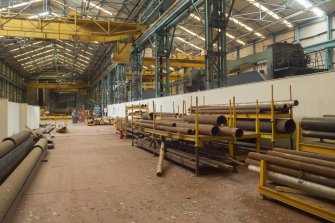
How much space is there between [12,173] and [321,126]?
16.2 ft

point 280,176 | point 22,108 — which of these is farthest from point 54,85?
point 280,176

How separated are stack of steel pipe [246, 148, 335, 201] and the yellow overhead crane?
464 inches

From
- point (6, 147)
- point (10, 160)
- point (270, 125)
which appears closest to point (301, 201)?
point (270, 125)

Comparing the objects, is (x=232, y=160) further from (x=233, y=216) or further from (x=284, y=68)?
(x=284, y=68)

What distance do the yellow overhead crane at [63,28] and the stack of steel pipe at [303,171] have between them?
464 inches

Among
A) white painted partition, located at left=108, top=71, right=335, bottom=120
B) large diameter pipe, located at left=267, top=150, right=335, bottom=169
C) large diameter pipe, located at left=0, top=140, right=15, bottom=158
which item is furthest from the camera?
white painted partition, located at left=108, top=71, right=335, bottom=120

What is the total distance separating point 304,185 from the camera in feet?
9.92

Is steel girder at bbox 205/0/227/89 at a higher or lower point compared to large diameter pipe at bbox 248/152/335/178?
higher

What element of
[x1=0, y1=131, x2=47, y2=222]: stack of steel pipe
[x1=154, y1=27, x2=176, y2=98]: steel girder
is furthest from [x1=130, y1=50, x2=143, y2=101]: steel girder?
[x1=0, y1=131, x2=47, y2=222]: stack of steel pipe

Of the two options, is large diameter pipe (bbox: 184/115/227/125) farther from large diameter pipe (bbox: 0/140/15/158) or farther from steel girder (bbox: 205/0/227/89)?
large diameter pipe (bbox: 0/140/15/158)

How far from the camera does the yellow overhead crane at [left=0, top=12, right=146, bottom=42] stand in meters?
12.6

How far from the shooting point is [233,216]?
3.07 metres

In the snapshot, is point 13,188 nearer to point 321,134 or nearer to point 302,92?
point 321,134

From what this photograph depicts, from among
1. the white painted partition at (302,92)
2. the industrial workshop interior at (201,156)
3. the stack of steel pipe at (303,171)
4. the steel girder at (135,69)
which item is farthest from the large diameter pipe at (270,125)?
the steel girder at (135,69)
